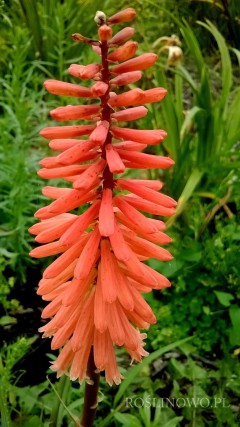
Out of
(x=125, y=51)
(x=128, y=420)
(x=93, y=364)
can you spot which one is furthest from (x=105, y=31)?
(x=128, y=420)

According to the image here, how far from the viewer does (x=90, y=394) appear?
2.01m

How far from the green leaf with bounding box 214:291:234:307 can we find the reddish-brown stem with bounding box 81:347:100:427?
1.26 metres

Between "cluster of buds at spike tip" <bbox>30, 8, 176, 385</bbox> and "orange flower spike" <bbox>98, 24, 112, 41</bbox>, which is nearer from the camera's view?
"orange flower spike" <bbox>98, 24, 112, 41</bbox>

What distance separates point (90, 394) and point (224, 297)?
1356mm

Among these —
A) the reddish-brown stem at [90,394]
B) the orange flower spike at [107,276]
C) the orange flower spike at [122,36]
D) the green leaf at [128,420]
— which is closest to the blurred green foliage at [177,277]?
the green leaf at [128,420]

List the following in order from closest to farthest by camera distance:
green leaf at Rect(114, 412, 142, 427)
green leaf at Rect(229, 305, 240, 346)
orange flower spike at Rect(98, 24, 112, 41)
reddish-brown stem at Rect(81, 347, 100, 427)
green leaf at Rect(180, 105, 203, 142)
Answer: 1. orange flower spike at Rect(98, 24, 112, 41)
2. reddish-brown stem at Rect(81, 347, 100, 427)
3. green leaf at Rect(114, 412, 142, 427)
4. green leaf at Rect(229, 305, 240, 346)
5. green leaf at Rect(180, 105, 203, 142)

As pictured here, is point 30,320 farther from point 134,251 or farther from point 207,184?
point 134,251

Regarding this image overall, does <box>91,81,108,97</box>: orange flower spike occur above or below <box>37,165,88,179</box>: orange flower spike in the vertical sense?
above

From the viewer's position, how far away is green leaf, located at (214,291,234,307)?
3153 millimetres

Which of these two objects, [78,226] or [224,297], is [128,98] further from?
[224,297]

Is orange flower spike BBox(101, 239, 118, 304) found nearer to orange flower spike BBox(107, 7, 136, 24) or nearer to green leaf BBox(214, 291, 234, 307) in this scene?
orange flower spike BBox(107, 7, 136, 24)

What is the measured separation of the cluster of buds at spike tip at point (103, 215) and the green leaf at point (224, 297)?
1.25 m

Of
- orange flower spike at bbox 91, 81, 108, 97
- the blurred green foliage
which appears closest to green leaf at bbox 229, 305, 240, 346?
the blurred green foliage

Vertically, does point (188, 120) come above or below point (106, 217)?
below
